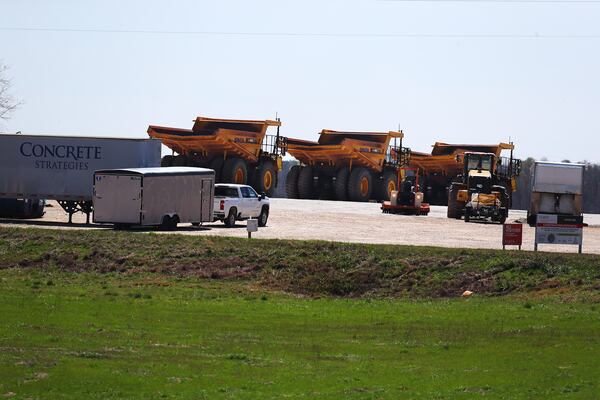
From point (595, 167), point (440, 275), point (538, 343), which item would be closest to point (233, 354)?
point (538, 343)

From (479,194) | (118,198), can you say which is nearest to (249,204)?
(118,198)

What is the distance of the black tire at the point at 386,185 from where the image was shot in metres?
75.3

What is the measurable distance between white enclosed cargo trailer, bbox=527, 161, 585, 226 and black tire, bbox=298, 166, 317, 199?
2520cm

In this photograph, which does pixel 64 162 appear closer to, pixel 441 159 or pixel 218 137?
pixel 218 137

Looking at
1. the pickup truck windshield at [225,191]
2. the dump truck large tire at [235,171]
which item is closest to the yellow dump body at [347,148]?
the dump truck large tire at [235,171]

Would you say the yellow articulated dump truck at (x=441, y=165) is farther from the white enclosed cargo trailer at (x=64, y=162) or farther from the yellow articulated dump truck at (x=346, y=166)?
the white enclosed cargo trailer at (x=64, y=162)

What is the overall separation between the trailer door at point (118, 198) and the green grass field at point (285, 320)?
4.00 meters

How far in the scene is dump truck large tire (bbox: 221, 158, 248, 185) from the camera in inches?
2633

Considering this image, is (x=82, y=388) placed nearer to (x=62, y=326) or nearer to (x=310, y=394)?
(x=310, y=394)

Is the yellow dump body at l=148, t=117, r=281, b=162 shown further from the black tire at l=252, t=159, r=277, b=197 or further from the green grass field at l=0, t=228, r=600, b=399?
the green grass field at l=0, t=228, r=600, b=399

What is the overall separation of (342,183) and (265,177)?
7.14m

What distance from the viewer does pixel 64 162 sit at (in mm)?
44438

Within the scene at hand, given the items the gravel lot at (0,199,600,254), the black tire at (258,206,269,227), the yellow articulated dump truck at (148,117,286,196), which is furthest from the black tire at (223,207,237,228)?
the yellow articulated dump truck at (148,117,286,196)

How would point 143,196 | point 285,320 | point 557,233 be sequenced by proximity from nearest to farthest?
1. point 285,320
2. point 557,233
3. point 143,196
